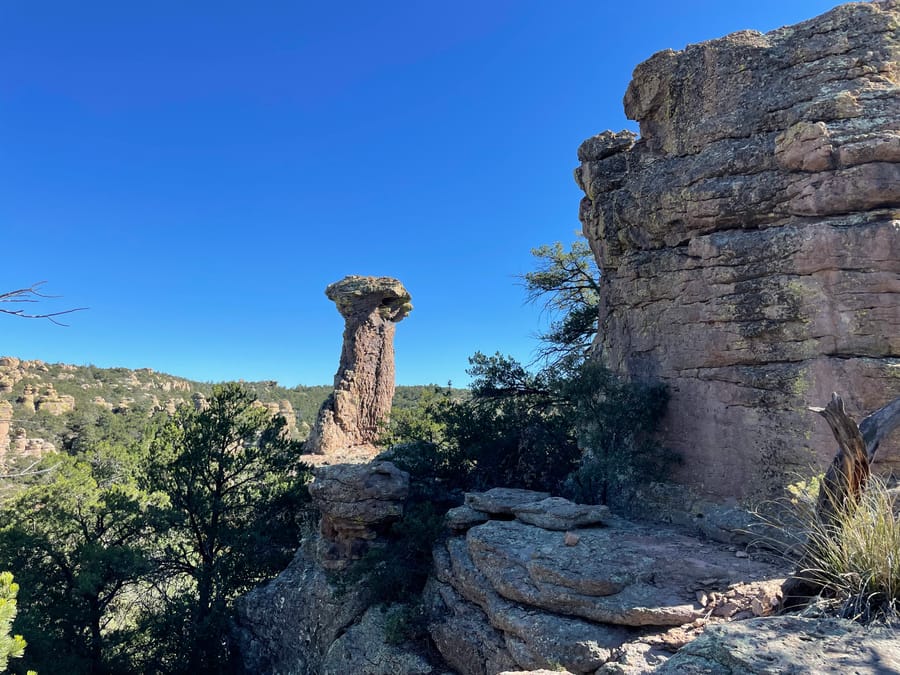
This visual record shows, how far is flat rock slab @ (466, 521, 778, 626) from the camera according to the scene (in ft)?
→ 17.3

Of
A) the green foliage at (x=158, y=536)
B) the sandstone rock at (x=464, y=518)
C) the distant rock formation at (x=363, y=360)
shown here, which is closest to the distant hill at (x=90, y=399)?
the green foliage at (x=158, y=536)

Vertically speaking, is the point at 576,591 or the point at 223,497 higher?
the point at 223,497

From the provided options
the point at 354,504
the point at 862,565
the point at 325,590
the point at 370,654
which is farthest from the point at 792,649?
the point at 325,590

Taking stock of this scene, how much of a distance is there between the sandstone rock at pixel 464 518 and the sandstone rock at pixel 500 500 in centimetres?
10

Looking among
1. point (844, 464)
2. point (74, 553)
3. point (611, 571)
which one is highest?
point (844, 464)

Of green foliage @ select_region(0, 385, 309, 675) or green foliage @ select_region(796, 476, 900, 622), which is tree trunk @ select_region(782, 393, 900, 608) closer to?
green foliage @ select_region(796, 476, 900, 622)

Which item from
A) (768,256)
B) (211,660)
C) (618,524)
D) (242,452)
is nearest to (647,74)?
(768,256)

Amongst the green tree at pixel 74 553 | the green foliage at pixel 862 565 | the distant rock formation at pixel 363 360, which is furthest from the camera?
the distant rock formation at pixel 363 360

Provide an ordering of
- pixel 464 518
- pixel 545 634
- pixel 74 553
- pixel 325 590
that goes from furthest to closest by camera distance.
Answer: pixel 74 553 < pixel 325 590 < pixel 464 518 < pixel 545 634

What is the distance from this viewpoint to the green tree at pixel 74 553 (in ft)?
32.2

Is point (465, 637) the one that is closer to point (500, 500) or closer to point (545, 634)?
point (545, 634)

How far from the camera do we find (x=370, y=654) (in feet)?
25.6

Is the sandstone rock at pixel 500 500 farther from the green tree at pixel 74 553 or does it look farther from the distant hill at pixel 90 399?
the distant hill at pixel 90 399

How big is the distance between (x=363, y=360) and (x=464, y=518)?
42.9 feet
